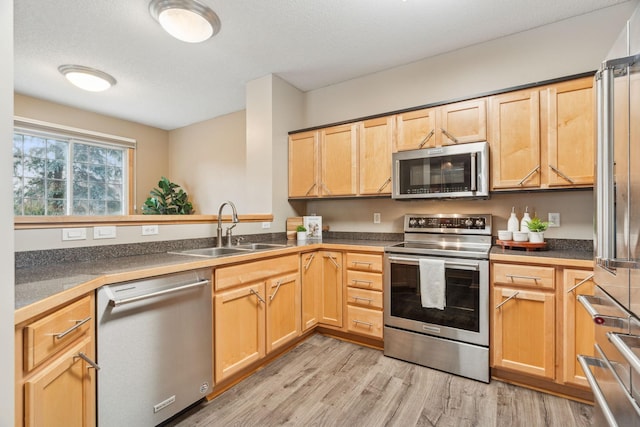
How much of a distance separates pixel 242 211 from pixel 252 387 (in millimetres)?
2836

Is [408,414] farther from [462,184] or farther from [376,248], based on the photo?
[462,184]

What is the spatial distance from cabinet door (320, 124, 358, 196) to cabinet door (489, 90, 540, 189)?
46.0 inches

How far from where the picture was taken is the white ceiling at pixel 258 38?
2127mm

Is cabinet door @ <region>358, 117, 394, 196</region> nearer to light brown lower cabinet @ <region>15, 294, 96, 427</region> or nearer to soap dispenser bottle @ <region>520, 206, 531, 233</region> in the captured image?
soap dispenser bottle @ <region>520, 206, 531, 233</region>

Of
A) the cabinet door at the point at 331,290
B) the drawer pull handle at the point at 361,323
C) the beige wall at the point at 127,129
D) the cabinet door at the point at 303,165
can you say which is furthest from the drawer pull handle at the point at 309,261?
the beige wall at the point at 127,129

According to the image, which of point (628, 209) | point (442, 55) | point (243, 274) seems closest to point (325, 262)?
point (243, 274)

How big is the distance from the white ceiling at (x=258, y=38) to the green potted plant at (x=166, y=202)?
156 centimetres

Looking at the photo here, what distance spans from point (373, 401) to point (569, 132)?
7.14ft

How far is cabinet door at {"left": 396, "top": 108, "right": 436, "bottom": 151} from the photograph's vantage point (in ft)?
8.16

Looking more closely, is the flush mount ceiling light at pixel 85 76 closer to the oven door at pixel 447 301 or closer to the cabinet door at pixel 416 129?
the cabinet door at pixel 416 129

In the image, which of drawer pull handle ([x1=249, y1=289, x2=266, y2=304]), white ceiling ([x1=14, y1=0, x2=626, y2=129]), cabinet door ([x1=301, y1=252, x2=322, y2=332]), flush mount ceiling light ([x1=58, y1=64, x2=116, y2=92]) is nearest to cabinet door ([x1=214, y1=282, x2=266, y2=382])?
drawer pull handle ([x1=249, y1=289, x2=266, y2=304])

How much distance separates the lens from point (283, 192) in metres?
3.25

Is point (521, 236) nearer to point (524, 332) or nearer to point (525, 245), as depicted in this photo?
point (525, 245)

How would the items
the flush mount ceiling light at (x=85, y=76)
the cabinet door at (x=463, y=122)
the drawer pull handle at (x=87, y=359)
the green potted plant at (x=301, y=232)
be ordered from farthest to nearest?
1. the green potted plant at (x=301, y=232)
2. the flush mount ceiling light at (x=85, y=76)
3. the cabinet door at (x=463, y=122)
4. the drawer pull handle at (x=87, y=359)
